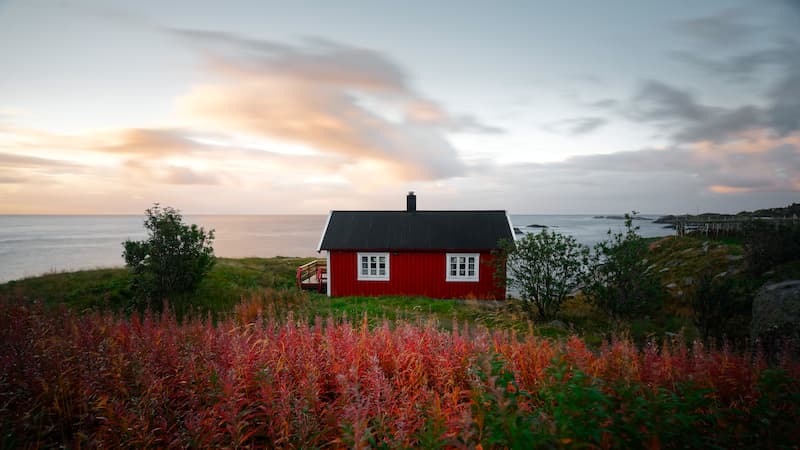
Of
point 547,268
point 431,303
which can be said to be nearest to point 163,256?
point 431,303

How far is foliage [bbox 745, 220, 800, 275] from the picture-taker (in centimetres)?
1191

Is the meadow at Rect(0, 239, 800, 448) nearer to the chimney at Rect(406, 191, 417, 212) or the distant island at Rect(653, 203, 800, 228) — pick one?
the chimney at Rect(406, 191, 417, 212)

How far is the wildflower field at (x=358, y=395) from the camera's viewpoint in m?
2.69

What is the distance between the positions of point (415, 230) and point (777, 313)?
1374 centimetres

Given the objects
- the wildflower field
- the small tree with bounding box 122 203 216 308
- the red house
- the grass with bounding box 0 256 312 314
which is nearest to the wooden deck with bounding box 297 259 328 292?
the red house

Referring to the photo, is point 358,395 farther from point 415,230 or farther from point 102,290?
point 102,290

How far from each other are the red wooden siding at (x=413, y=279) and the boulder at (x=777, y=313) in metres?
10.0

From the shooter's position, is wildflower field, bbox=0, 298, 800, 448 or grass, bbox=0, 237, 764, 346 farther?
grass, bbox=0, 237, 764, 346

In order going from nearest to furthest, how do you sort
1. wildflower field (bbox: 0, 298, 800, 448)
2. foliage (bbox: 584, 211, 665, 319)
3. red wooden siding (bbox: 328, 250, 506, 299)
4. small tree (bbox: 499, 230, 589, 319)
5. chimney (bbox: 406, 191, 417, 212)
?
wildflower field (bbox: 0, 298, 800, 448), foliage (bbox: 584, 211, 665, 319), small tree (bbox: 499, 230, 589, 319), red wooden siding (bbox: 328, 250, 506, 299), chimney (bbox: 406, 191, 417, 212)

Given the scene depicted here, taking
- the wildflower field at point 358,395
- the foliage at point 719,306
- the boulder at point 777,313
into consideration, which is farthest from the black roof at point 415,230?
the wildflower field at point 358,395

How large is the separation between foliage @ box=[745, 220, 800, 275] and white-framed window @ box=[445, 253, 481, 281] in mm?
10303

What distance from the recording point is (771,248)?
40.2ft

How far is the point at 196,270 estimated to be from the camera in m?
13.5

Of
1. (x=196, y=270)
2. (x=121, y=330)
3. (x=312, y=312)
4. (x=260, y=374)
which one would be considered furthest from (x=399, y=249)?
(x=260, y=374)
